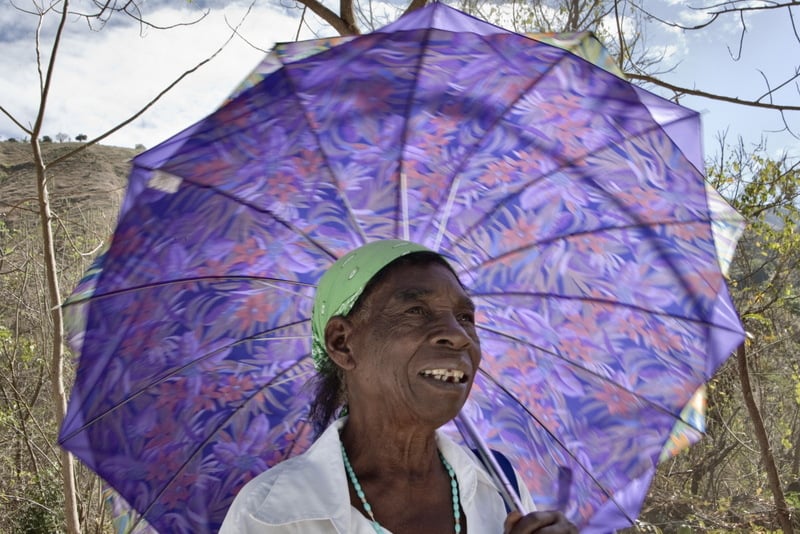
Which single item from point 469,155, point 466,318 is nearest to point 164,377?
point 466,318

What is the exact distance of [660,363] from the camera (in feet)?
6.34

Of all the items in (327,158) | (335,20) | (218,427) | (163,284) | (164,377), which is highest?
(335,20)

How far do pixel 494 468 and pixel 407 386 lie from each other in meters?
0.45

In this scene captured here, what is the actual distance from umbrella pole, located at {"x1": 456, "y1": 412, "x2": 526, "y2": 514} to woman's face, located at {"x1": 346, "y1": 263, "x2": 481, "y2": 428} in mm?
336

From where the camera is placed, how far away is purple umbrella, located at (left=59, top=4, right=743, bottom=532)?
5.50 ft

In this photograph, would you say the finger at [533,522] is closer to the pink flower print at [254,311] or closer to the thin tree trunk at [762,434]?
the pink flower print at [254,311]

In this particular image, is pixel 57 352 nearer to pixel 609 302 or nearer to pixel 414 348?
pixel 414 348

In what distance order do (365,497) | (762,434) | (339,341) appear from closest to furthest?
(365,497) → (339,341) → (762,434)

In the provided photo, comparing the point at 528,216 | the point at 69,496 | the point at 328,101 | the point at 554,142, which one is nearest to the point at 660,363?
the point at 528,216

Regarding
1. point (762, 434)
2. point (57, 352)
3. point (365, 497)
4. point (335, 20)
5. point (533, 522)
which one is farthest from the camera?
point (762, 434)

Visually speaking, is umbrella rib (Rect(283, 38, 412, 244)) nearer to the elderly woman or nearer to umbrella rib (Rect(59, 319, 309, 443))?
the elderly woman

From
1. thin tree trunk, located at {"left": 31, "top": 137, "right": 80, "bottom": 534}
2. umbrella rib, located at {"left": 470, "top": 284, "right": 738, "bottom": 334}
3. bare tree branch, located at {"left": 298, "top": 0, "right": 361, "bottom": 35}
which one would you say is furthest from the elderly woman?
thin tree trunk, located at {"left": 31, "top": 137, "right": 80, "bottom": 534}

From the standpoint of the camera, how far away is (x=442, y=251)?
2.07m

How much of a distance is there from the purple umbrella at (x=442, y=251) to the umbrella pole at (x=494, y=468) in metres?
0.11
